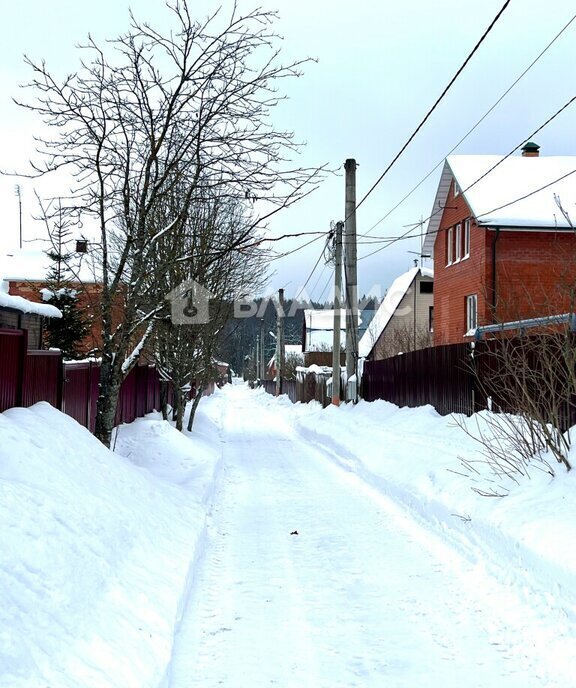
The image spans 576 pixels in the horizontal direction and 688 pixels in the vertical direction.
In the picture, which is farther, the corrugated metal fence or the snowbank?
the corrugated metal fence

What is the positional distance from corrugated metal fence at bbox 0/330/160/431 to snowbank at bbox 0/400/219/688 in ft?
1.04

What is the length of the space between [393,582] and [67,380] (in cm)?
555

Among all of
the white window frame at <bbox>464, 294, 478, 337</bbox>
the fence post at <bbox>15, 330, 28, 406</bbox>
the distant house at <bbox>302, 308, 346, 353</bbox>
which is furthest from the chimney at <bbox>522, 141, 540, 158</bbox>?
the distant house at <bbox>302, 308, 346, 353</bbox>

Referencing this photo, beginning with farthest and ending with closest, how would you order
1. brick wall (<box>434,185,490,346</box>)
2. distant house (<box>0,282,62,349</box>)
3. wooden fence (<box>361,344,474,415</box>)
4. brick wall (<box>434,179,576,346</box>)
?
brick wall (<box>434,185,490,346</box>), brick wall (<box>434,179,576,346</box>), wooden fence (<box>361,344,474,415</box>), distant house (<box>0,282,62,349</box>)

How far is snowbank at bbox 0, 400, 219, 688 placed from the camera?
3.16 m

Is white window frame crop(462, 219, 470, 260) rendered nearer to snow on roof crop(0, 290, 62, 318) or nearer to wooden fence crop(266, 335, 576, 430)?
wooden fence crop(266, 335, 576, 430)

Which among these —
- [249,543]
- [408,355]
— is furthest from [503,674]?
[408,355]

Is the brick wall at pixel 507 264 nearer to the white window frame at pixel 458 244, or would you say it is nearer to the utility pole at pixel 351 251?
the white window frame at pixel 458 244

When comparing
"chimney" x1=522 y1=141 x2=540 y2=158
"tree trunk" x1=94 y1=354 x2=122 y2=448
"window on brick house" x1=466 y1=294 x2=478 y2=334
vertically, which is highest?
"chimney" x1=522 y1=141 x2=540 y2=158

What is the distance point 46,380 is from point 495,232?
1582 cm

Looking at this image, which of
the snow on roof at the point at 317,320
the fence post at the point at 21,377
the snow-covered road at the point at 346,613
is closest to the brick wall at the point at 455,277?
the snow-covered road at the point at 346,613

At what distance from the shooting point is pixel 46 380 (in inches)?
316

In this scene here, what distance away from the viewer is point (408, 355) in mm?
17328

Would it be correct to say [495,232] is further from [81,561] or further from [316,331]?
[316,331]
